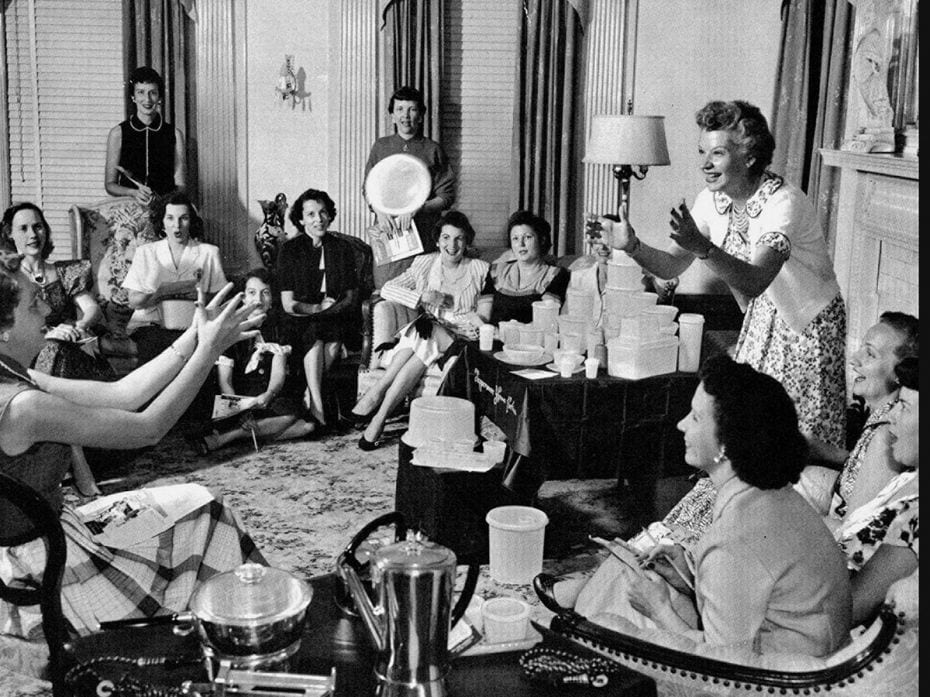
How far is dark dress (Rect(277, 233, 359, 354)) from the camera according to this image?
5996 millimetres

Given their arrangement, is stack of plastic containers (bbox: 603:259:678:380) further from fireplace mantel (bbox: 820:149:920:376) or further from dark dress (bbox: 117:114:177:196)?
dark dress (bbox: 117:114:177:196)

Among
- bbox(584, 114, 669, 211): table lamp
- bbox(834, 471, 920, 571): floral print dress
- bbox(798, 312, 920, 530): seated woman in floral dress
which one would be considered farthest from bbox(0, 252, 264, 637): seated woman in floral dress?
bbox(584, 114, 669, 211): table lamp

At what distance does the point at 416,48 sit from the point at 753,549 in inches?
214

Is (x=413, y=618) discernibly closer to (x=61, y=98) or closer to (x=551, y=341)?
(x=551, y=341)

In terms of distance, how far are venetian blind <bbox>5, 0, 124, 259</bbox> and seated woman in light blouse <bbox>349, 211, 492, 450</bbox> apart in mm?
2442

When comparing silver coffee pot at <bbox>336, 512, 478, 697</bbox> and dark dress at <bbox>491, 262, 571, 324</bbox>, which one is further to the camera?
dark dress at <bbox>491, 262, 571, 324</bbox>

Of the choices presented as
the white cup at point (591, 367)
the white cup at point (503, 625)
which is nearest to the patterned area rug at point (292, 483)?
the white cup at point (591, 367)

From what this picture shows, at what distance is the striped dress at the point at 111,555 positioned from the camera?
2584 millimetres

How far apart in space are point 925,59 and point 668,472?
3335 millimetres

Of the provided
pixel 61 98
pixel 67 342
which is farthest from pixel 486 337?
pixel 61 98

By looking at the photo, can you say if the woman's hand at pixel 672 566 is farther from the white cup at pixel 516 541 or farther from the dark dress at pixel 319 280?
the dark dress at pixel 319 280

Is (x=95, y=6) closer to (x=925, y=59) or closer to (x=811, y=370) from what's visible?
(x=811, y=370)

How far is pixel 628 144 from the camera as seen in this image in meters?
6.09

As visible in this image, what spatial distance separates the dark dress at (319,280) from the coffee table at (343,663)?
3922 millimetres
